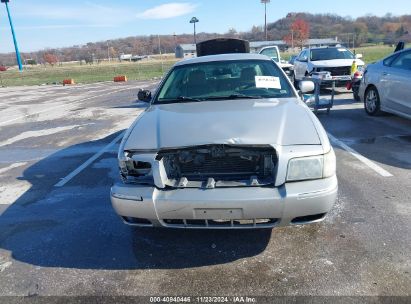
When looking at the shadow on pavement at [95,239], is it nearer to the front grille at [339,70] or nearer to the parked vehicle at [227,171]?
the parked vehicle at [227,171]

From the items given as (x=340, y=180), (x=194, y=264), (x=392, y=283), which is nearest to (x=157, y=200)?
(x=194, y=264)

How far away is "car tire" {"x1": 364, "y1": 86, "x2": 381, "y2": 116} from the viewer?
779 centimetres

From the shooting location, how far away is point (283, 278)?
2768mm

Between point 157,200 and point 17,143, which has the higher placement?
point 157,200

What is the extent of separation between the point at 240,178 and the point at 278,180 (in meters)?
0.32

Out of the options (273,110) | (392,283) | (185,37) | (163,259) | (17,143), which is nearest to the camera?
(392,283)

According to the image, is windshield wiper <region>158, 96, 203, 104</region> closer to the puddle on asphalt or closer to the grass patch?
the puddle on asphalt

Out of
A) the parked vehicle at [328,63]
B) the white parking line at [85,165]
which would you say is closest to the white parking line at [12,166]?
the white parking line at [85,165]

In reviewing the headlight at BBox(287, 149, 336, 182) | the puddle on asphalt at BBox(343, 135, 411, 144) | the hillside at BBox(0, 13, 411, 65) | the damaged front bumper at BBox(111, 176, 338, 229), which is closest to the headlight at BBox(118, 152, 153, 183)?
the damaged front bumper at BBox(111, 176, 338, 229)

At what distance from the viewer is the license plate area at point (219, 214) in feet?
8.86

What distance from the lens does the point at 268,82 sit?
164 inches

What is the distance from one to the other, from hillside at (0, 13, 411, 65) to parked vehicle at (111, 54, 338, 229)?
5747cm

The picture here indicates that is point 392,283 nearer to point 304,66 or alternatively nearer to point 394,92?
point 394,92

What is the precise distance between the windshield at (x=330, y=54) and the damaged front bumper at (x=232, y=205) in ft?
36.1
